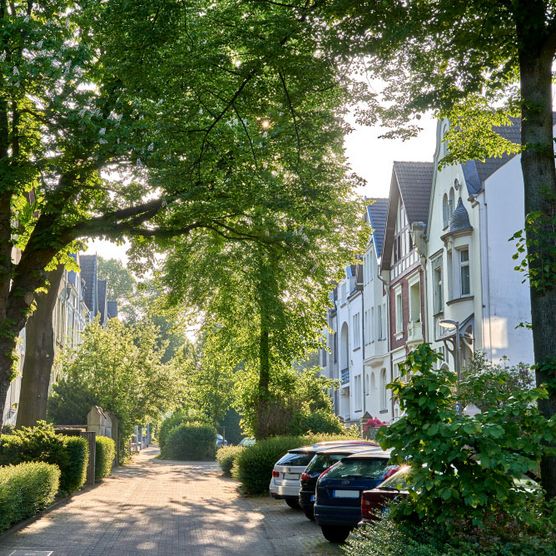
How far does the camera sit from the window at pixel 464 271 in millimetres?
30733

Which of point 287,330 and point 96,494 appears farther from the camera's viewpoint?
point 287,330

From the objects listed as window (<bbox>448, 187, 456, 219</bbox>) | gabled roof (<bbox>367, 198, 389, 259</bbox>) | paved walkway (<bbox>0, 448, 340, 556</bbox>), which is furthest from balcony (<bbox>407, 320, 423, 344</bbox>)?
paved walkway (<bbox>0, 448, 340, 556</bbox>)

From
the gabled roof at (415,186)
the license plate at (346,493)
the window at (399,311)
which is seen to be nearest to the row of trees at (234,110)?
the license plate at (346,493)

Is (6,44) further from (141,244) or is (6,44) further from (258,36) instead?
(141,244)

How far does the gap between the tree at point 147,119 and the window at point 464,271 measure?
1147 centimetres

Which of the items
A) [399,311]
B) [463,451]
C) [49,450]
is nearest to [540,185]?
[463,451]

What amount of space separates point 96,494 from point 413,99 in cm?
1717

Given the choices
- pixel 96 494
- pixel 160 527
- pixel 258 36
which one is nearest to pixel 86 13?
pixel 258 36

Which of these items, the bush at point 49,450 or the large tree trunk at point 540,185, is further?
the bush at point 49,450

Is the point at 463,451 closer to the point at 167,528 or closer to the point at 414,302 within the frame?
the point at 167,528

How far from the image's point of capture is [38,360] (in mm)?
24828

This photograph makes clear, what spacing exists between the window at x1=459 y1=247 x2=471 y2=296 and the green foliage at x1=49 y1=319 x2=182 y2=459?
17.3 m

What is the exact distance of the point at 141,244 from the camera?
22156 millimetres

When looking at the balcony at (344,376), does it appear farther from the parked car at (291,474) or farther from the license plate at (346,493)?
the license plate at (346,493)
